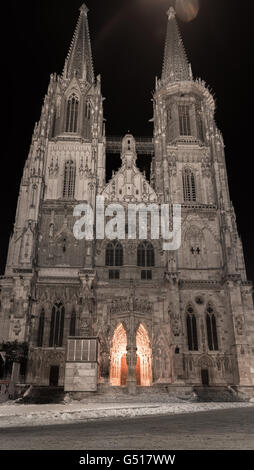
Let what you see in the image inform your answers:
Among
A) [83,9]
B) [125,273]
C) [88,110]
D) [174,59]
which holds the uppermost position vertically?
[83,9]

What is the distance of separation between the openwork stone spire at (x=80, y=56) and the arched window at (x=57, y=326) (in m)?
28.4

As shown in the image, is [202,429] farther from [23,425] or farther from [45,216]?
[45,216]

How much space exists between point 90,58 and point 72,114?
1164 centimetres

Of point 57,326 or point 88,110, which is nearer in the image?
point 57,326

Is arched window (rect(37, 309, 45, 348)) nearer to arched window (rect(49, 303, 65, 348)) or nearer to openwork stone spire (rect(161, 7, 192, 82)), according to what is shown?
arched window (rect(49, 303, 65, 348))

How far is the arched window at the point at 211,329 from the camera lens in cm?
2983

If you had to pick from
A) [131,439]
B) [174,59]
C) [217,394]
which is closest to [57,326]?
[217,394]

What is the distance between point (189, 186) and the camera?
36.9 meters

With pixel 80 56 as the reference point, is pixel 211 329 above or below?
below

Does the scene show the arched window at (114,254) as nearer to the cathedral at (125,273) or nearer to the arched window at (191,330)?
the cathedral at (125,273)

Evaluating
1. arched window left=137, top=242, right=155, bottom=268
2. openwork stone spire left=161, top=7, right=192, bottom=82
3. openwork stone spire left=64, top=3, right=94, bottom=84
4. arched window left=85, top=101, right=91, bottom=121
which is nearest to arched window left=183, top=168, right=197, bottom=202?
arched window left=137, top=242, right=155, bottom=268

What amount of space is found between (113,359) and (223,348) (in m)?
9.03

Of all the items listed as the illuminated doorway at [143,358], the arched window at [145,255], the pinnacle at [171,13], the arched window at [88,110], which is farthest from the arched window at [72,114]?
the pinnacle at [171,13]

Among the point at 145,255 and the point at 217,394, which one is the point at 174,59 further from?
the point at 217,394
